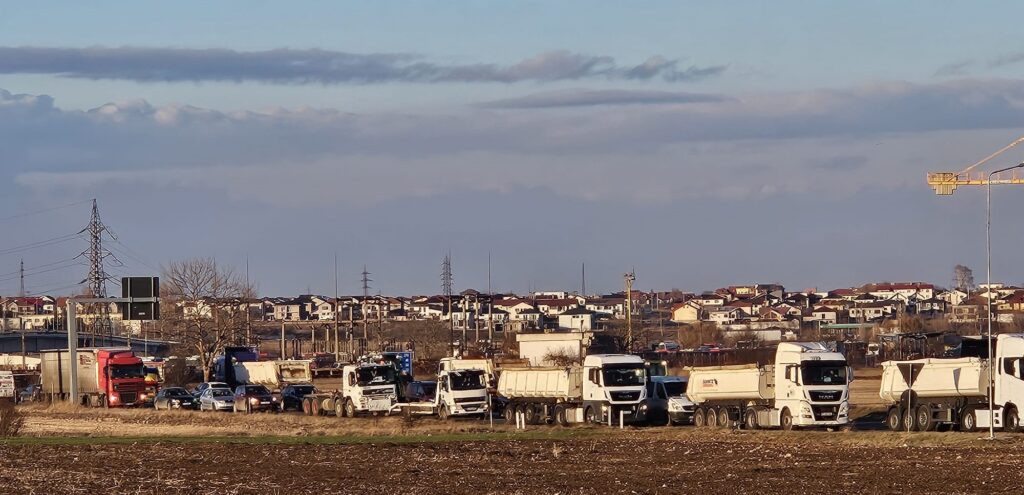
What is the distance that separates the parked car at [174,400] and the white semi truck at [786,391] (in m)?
32.4

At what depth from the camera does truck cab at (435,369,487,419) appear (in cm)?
5850

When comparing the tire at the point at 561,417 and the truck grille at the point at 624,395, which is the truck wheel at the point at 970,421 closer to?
the truck grille at the point at 624,395

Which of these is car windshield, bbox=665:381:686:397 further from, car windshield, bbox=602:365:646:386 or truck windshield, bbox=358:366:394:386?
truck windshield, bbox=358:366:394:386

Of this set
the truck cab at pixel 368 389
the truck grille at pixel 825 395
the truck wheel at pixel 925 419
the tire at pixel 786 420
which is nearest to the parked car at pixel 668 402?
the tire at pixel 786 420

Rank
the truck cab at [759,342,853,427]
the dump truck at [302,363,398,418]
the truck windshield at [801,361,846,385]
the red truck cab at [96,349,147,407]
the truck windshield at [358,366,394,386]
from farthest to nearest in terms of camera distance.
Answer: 1. the red truck cab at [96,349,147,407]
2. the truck windshield at [358,366,394,386]
3. the dump truck at [302,363,398,418]
4. the truck windshield at [801,361,846,385]
5. the truck cab at [759,342,853,427]

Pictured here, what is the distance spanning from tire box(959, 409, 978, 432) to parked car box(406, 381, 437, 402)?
25514mm

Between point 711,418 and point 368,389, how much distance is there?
720 inches

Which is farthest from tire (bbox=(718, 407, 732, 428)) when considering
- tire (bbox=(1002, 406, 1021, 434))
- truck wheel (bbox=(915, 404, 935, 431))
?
tire (bbox=(1002, 406, 1021, 434))

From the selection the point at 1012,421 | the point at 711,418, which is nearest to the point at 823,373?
the point at 711,418

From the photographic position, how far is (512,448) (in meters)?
40.2

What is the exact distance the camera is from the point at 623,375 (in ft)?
176

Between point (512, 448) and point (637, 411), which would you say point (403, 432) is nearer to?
point (637, 411)

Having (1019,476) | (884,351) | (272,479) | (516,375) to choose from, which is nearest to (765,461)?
(1019,476)

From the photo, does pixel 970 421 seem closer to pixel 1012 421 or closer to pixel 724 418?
pixel 1012 421
